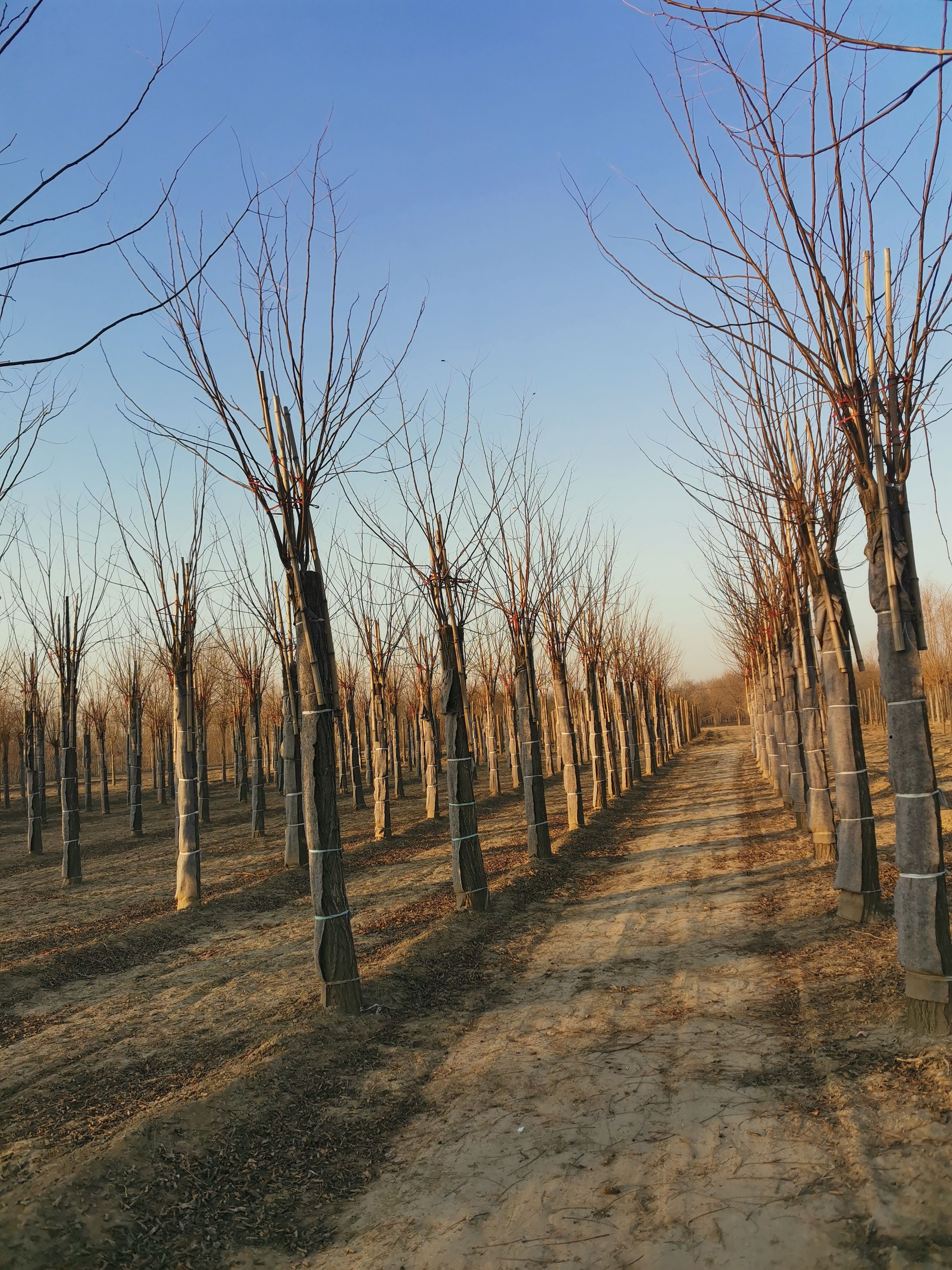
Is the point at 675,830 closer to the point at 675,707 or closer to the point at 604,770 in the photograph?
the point at 604,770

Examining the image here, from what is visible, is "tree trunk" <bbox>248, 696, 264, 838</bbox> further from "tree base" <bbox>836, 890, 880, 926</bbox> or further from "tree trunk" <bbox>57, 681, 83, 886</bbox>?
"tree base" <bbox>836, 890, 880, 926</bbox>

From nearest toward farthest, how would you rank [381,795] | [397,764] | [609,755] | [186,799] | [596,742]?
[186,799] < [381,795] < [596,742] < [609,755] < [397,764]

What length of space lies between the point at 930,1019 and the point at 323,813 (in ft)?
12.1

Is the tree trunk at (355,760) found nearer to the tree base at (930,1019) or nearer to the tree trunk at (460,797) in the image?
the tree trunk at (460,797)

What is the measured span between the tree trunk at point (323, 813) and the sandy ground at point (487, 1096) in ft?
0.93

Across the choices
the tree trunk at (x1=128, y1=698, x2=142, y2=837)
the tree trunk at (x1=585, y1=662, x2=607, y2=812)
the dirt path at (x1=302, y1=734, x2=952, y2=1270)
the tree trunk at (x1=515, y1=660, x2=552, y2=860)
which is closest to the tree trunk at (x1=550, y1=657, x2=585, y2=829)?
the tree trunk at (x1=515, y1=660, x2=552, y2=860)

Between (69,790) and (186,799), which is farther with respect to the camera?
(69,790)

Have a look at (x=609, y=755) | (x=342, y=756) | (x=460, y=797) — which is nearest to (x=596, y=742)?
(x=609, y=755)

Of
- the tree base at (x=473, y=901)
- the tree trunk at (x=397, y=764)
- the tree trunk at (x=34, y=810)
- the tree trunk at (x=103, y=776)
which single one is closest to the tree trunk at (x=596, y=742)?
the tree trunk at (x=397, y=764)

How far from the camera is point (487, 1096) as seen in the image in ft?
14.0

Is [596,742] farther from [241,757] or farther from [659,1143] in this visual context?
[659,1143]

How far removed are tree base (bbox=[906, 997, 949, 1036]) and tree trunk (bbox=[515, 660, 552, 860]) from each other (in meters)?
6.68

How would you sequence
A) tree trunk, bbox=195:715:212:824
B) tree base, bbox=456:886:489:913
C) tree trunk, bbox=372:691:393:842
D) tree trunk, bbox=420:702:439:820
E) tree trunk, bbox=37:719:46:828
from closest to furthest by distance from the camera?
1. tree base, bbox=456:886:489:913
2. tree trunk, bbox=372:691:393:842
3. tree trunk, bbox=37:719:46:828
4. tree trunk, bbox=420:702:439:820
5. tree trunk, bbox=195:715:212:824

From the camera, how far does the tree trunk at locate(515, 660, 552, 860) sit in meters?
10.9
